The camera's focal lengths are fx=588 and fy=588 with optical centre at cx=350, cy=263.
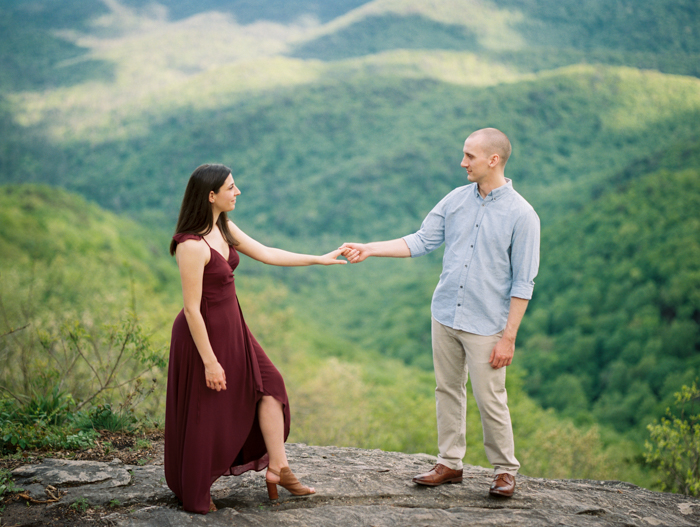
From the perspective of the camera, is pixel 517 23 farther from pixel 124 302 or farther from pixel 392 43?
pixel 124 302

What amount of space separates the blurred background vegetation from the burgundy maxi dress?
54.5 inches

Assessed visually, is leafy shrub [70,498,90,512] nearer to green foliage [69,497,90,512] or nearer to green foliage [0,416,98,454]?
green foliage [69,497,90,512]

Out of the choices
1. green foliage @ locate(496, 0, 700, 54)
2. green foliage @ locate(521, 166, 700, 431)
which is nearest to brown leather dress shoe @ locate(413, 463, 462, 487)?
green foliage @ locate(521, 166, 700, 431)

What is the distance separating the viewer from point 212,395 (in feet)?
10.3

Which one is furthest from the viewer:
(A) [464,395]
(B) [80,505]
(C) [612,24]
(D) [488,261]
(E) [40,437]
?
(C) [612,24]

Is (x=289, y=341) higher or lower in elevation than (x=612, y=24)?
lower

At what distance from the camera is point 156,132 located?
234 ft

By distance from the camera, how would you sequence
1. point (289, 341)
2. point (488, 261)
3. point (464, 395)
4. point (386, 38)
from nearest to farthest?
1. point (488, 261)
2. point (464, 395)
3. point (289, 341)
4. point (386, 38)

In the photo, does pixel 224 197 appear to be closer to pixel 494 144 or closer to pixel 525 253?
pixel 494 144

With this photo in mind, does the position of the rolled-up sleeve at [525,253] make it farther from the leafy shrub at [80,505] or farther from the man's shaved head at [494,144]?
the leafy shrub at [80,505]

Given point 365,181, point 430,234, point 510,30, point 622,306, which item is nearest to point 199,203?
point 430,234

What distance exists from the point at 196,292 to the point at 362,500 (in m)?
1.62

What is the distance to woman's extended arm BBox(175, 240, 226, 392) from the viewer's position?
2.96 m

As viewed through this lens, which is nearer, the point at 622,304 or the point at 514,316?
the point at 514,316
